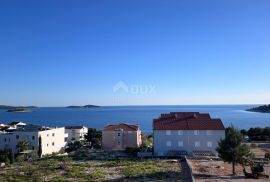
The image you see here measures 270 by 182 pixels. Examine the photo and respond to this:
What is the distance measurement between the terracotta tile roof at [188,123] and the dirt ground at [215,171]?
9.31 m

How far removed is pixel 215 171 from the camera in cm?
3850

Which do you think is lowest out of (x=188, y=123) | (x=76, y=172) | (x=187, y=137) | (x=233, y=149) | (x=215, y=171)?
(x=215, y=171)

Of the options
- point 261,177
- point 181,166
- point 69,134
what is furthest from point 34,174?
point 69,134

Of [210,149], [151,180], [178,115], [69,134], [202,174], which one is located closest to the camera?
[151,180]

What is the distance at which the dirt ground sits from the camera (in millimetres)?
33547

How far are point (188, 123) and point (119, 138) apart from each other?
15778 mm

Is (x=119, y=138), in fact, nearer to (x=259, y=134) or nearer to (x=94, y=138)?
(x=94, y=138)

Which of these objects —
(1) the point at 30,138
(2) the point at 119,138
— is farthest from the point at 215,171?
(1) the point at 30,138

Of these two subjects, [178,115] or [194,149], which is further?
[178,115]

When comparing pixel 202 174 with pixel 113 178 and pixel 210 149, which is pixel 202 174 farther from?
pixel 210 149

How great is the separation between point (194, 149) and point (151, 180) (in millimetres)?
23008

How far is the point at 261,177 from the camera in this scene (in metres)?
34.8

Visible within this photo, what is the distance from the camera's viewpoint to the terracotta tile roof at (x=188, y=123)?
5509 cm

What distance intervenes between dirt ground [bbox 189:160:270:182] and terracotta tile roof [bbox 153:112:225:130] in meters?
9.31
